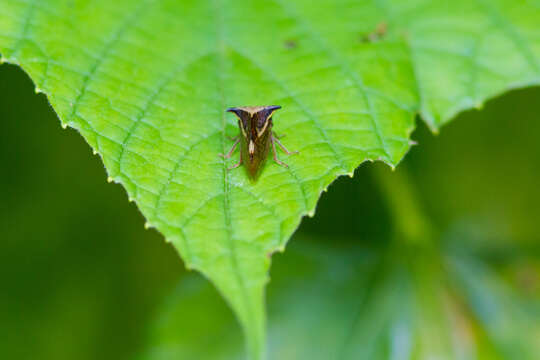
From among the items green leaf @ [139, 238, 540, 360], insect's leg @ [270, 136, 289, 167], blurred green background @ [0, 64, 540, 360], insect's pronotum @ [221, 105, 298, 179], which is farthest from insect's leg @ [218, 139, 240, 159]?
green leaf @ [139, 238, 540, 360]

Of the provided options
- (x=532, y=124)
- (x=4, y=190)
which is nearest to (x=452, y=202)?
(x=532, y=124)

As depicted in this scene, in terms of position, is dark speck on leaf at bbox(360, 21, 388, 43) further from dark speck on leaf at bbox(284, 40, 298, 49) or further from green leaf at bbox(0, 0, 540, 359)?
dark speck on leaf at bbox(284, 40, 298, 49)

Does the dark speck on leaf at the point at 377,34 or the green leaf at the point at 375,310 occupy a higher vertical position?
the dark speck on leaf at the point at 377,34

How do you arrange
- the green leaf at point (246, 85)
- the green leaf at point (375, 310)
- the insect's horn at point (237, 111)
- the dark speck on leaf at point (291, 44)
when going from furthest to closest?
the green leaf at point (375, 310) → the dark speck on leaf at point (291, 44) → the insect's horn at point (237, 111) → the green leaf at point (246, 85)

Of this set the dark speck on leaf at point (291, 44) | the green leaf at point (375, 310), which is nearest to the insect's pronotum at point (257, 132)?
the dark speck on leaf at point (291, 44)

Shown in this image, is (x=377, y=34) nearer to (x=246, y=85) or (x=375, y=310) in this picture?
(x=246, y=85)

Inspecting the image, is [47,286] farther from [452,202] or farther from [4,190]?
[452,202]

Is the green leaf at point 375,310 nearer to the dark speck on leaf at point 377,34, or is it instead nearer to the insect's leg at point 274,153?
the dark speck on leaf at point 377,34

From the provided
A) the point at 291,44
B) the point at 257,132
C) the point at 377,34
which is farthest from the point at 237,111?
the point at 377,34
